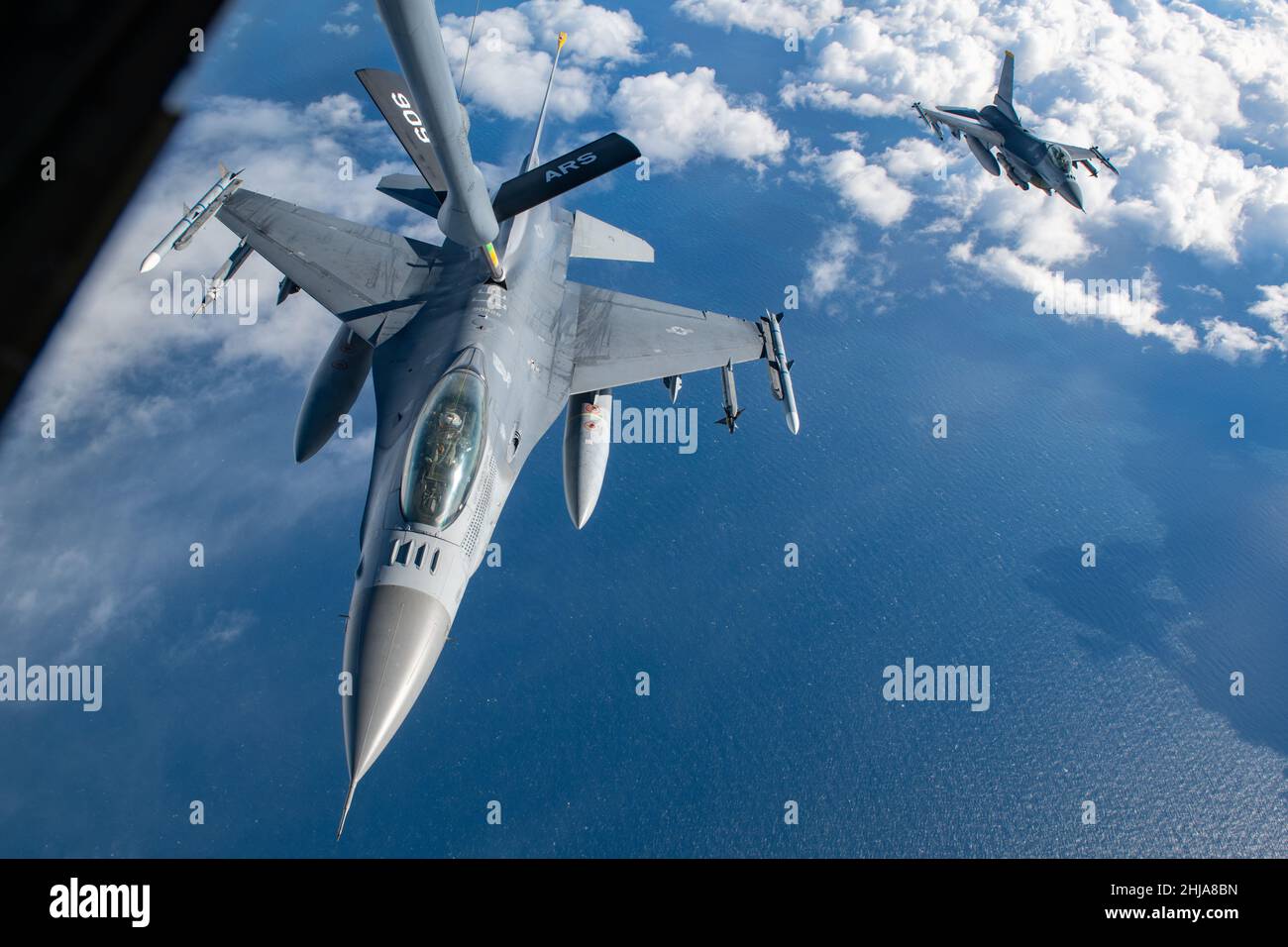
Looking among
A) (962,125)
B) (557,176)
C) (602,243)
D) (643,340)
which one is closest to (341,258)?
(602,243)

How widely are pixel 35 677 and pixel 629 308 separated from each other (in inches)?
918

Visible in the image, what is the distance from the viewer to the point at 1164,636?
31125 mm

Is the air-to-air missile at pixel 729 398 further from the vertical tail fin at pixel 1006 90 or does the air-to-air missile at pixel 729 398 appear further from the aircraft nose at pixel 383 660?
the vertical tail fin at pixel 1006 90

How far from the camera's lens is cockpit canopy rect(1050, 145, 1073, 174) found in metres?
25.1

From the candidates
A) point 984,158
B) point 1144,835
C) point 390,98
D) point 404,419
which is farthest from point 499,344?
point 1144,835

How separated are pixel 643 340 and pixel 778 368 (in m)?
3.69

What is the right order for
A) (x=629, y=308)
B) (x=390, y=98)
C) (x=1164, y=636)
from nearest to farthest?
(x=390, y=98) < (x=629, y=308) < (x=1164, y=636)

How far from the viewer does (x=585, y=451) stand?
17.8 m

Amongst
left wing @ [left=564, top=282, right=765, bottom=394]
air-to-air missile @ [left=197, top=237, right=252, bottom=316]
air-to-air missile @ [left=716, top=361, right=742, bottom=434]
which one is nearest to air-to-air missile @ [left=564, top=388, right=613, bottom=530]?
left wing @ [left=564, top=282, right=765, bottom=394]

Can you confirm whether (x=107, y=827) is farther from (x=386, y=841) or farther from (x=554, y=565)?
(x=554, y=565)

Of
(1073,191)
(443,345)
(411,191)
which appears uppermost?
(1073,191)

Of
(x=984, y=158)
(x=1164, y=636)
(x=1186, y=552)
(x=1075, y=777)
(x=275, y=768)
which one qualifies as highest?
(x=984, y=158)

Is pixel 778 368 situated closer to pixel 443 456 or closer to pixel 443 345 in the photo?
pixel 443 345

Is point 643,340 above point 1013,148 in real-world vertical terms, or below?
below
